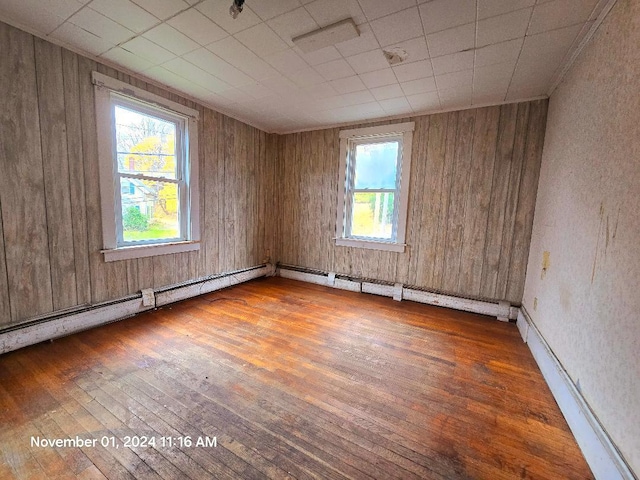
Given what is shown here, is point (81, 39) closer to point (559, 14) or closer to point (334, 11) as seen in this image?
point (334, 11)

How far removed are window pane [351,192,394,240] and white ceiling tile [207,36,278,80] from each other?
2.11 m

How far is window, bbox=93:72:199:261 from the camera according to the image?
257 centimetres

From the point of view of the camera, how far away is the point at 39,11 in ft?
6.02

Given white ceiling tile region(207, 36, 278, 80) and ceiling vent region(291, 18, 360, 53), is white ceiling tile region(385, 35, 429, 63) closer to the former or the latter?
ceiling vent region(291, 18, 360, 53)

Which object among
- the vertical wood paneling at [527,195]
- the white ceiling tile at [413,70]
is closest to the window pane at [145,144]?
the white ceiling tile at [413,70]

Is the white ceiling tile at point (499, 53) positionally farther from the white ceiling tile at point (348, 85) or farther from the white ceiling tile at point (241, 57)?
the white ceiling tile at point (241, 57)

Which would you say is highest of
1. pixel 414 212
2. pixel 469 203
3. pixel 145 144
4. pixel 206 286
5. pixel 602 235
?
pixel 145 144

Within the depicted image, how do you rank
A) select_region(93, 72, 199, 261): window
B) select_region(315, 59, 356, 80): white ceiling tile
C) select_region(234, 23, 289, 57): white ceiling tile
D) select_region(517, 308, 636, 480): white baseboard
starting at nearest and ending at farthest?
select_region(517, 308, 636, 480): white baseboard
select_region(234, 23, 289, 57): white ceiling tile
select_region(315, 59, 356, 80): white ceiling tile
select_region(93, 72, 199, 261): window

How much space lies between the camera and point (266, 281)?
14.8ft

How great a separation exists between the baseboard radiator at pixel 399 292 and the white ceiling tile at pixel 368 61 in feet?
8.85

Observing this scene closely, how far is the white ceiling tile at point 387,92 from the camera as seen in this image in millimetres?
2785

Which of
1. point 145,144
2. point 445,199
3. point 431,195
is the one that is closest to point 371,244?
point 431,195

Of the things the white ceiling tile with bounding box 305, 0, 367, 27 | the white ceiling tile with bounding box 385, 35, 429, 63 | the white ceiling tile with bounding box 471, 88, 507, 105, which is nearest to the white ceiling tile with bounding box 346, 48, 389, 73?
the white ceiling tile with bounding box 385, 35, 429, 63

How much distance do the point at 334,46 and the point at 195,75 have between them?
1511 mm
